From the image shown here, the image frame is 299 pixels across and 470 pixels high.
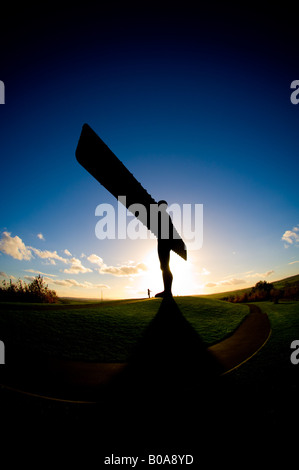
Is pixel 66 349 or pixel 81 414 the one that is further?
pixel 66 349

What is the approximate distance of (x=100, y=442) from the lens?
4.42 feet

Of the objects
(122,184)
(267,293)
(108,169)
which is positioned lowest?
(267,293)

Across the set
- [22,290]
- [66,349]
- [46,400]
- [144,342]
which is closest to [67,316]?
[66,349]

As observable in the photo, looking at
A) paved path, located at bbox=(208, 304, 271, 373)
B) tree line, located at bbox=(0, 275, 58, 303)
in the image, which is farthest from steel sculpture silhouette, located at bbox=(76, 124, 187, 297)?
tree line, located at bbox=(0, 275, 58, 303)

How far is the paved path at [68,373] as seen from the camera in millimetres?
1971

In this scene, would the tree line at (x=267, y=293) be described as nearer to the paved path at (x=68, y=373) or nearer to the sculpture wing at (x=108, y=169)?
the paved path at (x=68, y=373)

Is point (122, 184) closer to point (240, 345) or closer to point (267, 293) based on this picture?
point (240, 345)

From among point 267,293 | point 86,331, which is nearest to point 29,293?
point 86,331

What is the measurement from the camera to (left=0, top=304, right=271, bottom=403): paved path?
6.47 ft

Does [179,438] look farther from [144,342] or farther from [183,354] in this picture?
[144,342]

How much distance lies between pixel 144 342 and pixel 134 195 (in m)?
3.31

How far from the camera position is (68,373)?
2.41 metres

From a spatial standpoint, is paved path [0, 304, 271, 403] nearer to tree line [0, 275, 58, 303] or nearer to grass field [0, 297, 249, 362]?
grass field [0, 297, 249, 362]

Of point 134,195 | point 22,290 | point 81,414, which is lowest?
point 22,290
